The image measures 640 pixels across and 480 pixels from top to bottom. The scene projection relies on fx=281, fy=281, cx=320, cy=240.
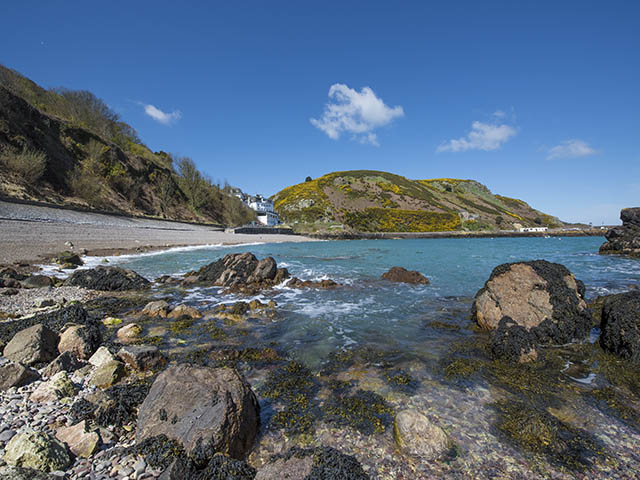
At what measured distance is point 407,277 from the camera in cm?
1609

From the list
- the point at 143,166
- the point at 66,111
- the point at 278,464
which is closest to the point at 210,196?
the point at 143,166

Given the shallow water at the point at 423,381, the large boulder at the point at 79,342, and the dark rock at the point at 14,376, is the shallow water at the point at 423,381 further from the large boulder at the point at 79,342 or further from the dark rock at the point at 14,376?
the dark rock at the point at 14,376

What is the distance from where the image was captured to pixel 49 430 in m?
3.67

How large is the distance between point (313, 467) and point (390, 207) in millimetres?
111121

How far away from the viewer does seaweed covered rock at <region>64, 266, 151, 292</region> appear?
12.8 metres

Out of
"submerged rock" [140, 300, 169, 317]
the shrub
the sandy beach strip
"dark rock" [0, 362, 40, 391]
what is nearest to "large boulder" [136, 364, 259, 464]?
"dark rock" [0, 362, 40, 391]

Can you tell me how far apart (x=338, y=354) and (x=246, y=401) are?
3.21 meters

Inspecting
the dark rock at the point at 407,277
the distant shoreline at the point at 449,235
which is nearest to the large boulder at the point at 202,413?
the dark rock at the point at 407,277

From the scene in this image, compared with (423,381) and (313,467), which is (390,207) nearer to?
(423,381)

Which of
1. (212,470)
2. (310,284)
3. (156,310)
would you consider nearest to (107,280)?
(156,310)

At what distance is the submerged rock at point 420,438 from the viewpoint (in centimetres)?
356

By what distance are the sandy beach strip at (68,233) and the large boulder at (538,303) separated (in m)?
23.7

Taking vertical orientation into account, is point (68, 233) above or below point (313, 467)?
above

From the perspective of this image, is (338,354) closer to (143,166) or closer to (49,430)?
(49,430)
